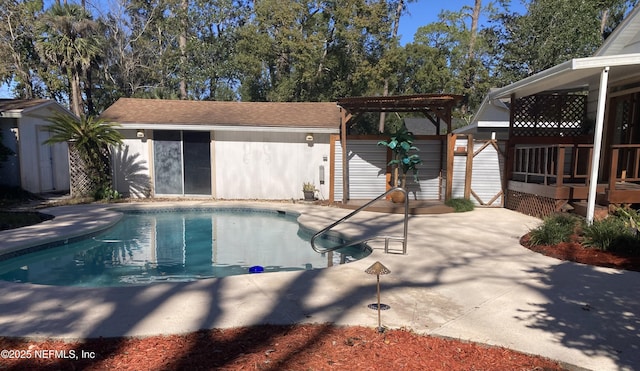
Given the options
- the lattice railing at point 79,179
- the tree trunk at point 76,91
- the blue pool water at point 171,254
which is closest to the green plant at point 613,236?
the blue pool water at point 171,254

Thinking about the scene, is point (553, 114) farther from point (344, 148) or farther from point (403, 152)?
point (344, 148)

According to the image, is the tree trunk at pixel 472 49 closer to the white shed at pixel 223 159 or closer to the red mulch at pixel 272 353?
the white shed at pixel 223 159

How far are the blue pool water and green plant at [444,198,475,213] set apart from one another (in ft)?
14.4

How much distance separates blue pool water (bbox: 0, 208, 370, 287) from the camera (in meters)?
5.69

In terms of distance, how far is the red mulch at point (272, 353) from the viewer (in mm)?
2668

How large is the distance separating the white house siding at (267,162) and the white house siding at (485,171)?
437 centimetres

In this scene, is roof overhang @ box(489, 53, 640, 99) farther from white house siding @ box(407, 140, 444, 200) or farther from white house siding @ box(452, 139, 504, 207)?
white house siding @ box(407, 140, 444, 200)

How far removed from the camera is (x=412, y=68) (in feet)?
89.9

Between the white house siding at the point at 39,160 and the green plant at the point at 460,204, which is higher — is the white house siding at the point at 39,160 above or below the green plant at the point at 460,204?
above

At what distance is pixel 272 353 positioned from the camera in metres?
2.82

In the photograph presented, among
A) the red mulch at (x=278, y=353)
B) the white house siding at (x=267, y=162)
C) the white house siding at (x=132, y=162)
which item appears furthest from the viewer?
the white house siding at (x=267, y=162)

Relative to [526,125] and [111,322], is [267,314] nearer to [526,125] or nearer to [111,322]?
[111,322]

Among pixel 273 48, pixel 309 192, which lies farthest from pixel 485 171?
pixel 273 48

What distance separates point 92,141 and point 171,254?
651cm
